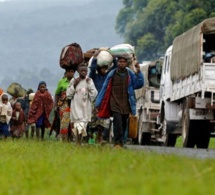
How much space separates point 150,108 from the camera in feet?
108

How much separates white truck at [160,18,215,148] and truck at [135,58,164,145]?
7.81ft

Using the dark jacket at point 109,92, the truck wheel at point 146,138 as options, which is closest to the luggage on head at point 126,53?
the dark jacket at point 109,92

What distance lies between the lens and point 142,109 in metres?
33.6

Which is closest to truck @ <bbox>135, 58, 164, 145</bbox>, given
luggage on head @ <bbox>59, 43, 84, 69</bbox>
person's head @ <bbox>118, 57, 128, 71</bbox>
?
luggage on head @ <bbox>59, 43, 84, 69</bbox>

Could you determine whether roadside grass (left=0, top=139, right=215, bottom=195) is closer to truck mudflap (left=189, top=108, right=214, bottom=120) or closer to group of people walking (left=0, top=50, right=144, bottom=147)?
group of people walking (left=0, top=50, right=144, bottom=147)

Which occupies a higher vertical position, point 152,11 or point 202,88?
point 152,11

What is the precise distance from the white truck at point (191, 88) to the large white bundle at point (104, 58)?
11.7ft

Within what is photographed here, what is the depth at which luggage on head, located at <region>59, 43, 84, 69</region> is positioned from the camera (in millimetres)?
22203

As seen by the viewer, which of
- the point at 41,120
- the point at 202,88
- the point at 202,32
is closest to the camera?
the point at 202,88

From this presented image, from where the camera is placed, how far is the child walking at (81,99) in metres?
19.1

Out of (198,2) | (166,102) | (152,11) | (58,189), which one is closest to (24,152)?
(58,189)

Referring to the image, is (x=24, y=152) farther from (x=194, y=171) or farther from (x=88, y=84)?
(x=194, y=171)

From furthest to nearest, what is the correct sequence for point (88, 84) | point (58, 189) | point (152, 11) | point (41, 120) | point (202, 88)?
1. point (152, 11)
2. point (41, 120)
3. point (202, 88)
4. point (88, 84)
5. point (58, 189)

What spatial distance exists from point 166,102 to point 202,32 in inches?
176
